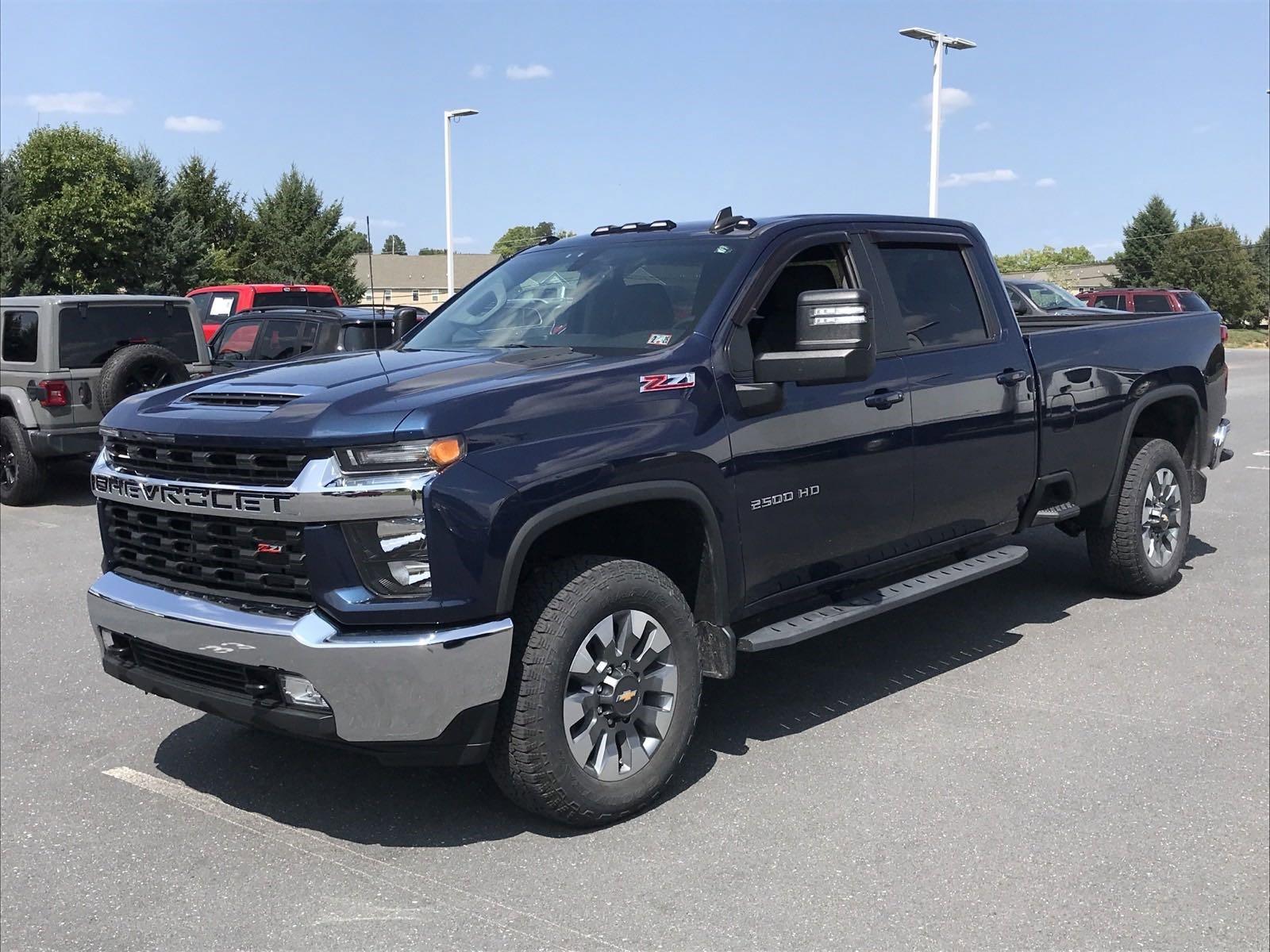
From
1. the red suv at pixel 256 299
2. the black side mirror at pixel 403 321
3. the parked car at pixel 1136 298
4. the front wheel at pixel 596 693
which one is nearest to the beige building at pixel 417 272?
the parked car at pixel 1136 298

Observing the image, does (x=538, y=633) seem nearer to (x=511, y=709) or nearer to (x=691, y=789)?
(x=511, y=709)

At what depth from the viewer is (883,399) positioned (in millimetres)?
4934

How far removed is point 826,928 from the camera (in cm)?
333

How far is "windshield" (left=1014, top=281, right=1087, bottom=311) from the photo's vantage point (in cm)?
2092

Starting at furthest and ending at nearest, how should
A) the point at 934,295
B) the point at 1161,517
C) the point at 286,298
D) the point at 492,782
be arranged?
the point at 286,298 → the point at 1161,517 → the point at 934,295 → the point at 492,782

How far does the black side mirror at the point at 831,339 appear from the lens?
422 centimetres

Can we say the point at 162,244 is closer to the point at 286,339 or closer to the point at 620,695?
the point at 286,339

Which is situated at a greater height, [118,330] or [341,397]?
[118,330]

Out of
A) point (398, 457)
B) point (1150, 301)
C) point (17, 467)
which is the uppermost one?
point (1150, 301)

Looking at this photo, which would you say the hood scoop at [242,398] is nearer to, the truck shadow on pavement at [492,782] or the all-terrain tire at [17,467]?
the truck shadow on pavement at [492,782]

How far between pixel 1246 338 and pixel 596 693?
189 ft

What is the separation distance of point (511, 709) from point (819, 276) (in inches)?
91.3

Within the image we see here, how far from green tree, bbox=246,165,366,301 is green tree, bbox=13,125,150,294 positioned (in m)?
9.23

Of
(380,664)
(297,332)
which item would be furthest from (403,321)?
(297,332)
